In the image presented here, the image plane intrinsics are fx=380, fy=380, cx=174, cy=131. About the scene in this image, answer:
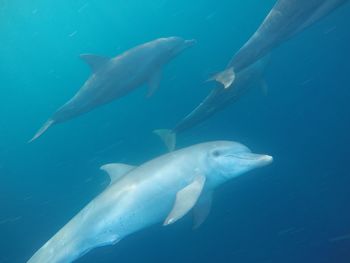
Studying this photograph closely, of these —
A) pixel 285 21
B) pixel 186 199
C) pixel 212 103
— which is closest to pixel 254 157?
pixel 186 199

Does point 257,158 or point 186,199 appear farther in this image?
point 257,158

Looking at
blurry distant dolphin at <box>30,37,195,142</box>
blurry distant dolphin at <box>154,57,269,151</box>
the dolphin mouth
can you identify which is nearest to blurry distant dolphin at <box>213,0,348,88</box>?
the dolphin mouth

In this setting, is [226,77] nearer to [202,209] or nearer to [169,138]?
[202,209]

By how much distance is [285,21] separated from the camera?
8.02 m

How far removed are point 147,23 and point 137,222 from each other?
1719 inches

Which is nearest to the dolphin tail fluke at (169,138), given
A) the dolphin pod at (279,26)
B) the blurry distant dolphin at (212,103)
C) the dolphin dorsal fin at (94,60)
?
the blurry distant dolphin at (212,103)

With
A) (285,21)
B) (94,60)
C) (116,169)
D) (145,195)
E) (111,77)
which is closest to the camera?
(145,195)

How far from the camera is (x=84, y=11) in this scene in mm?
65562

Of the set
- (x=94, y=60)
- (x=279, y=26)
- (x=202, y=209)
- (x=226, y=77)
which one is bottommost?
(x=202, y=209)

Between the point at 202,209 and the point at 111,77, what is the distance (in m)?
5.21

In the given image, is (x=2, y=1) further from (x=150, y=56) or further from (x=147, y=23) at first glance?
(x=150, y=56)

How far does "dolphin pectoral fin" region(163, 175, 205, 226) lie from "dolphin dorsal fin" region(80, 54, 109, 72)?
5.72 m

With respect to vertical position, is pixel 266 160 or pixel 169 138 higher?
pixel 169 138

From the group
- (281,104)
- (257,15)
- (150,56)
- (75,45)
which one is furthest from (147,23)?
(150,56)
